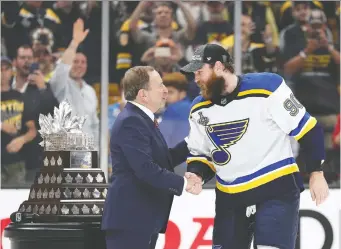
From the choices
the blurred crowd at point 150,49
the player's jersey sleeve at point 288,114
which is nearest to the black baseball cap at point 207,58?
the player's jersey sleeve at point 288,114

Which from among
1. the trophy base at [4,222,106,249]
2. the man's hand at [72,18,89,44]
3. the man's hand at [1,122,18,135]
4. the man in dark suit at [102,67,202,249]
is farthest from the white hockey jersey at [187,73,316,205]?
the man's hand at [72,18,89,44]

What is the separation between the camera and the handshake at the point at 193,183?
→ 517 centimetres

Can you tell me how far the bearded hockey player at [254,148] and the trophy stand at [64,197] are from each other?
24.2 inches

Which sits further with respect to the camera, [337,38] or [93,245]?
[337,38]

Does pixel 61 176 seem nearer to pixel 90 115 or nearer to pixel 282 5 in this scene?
pixel 90 115

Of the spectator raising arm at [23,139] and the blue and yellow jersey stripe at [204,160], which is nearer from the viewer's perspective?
the blue and yellow jersey stripe at [204,160]

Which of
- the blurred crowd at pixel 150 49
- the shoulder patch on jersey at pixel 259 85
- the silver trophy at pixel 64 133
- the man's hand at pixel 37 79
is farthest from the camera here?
the man's hand at pixel 37 79

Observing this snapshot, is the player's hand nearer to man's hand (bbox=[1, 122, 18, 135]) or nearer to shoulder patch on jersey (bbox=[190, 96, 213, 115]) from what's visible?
shoulder patch on jersey (bbox=[190, 96, 213, 115])

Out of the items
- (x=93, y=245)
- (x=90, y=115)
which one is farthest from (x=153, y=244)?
(x=90, y=115)

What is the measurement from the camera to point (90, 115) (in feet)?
29.5

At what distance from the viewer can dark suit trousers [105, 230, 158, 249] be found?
5059 millimetres

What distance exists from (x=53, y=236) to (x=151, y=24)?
13.9ft

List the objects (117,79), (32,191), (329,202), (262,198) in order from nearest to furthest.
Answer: (262,198) → (32,191) → (329,202) → (117,79)

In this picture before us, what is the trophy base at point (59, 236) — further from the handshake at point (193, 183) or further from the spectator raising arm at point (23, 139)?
the spectator raising arm at point (23, 139)
